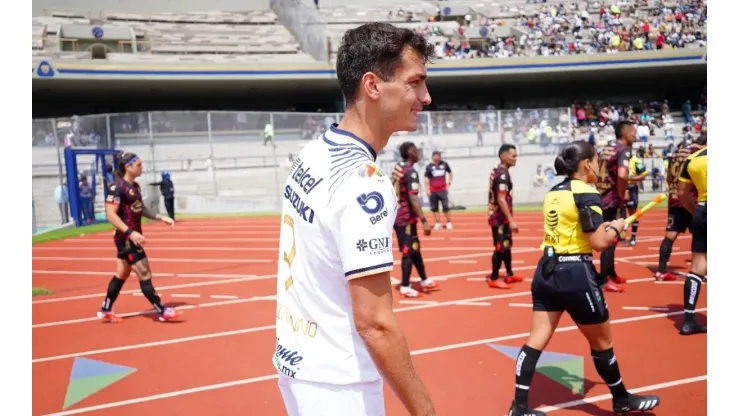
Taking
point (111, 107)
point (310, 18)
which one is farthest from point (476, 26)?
A: point (111, 107)

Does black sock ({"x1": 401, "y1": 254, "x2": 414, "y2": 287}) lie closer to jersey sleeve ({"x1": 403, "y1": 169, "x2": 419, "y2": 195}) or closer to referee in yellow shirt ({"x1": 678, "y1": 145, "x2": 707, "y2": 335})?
jersey sleeve ({"x1": 403, "y1": 169, "x2": 419, "y2": 195})

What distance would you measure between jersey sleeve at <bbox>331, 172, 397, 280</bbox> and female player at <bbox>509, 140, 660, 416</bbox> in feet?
9.36

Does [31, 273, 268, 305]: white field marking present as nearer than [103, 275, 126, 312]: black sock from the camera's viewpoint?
No

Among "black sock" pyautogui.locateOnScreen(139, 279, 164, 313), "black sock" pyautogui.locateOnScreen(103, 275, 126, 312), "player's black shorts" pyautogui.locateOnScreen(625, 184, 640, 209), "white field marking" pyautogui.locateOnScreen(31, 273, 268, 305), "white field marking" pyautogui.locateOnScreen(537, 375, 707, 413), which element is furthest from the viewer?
"player's black shorts" pyautogui.locateOnScreen(625, 184, 640, 209)

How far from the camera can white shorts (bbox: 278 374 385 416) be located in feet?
6.12

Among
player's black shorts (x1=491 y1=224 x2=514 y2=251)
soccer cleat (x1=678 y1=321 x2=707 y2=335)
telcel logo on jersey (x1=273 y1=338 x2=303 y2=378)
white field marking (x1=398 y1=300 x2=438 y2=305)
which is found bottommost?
white field marking (x1=398 y1=300 x2=438 y2=305)

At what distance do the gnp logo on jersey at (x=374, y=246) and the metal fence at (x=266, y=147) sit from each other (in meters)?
20.8

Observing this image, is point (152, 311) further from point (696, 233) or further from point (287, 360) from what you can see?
point (287, 360)

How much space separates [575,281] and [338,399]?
2.83 metres

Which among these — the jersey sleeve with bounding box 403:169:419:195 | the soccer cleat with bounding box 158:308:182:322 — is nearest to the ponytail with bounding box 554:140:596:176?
the jersey sleeve with bounding box 403:169:419:195

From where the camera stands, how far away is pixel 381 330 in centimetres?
175

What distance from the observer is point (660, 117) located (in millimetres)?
34531

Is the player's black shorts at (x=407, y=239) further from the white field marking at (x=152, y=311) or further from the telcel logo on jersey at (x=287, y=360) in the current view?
the telcel logo on jersey at (x=287, y=360)

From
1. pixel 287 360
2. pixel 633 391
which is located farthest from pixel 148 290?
pixel 287 360
